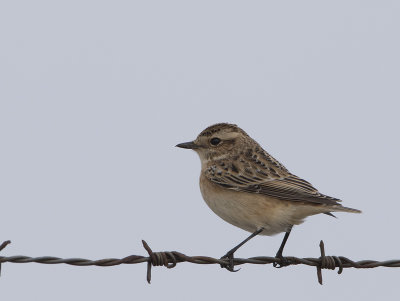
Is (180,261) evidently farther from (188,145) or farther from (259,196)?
(188,145)

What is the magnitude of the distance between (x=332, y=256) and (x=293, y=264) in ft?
3.97

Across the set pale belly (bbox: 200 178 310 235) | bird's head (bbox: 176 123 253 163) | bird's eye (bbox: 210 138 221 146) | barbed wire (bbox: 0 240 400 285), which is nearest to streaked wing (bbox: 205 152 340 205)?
pale belly (bbox: 200 178 310 235)

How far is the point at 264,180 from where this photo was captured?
10258mm

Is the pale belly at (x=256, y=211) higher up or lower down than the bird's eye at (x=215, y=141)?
lower down

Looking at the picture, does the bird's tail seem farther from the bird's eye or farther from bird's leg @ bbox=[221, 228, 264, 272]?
the bird's eye

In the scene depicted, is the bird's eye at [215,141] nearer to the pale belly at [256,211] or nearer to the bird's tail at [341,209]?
the pale belly at [256,211]

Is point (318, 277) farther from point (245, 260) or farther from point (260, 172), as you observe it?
point (260, 172)

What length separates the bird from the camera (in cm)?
957

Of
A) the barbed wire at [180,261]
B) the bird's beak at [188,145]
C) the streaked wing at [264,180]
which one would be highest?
the bird's beak at [188,145]

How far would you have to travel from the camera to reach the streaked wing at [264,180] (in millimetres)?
9578

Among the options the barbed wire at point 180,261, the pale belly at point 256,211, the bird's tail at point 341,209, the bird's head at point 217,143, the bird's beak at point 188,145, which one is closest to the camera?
the barbed wire at point 180,261

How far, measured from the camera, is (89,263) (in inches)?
270

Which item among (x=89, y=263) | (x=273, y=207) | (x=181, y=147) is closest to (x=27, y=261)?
(x=89, y=263)

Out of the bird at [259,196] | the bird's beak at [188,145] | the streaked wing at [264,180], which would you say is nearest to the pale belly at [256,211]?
the bird at [259,196]
